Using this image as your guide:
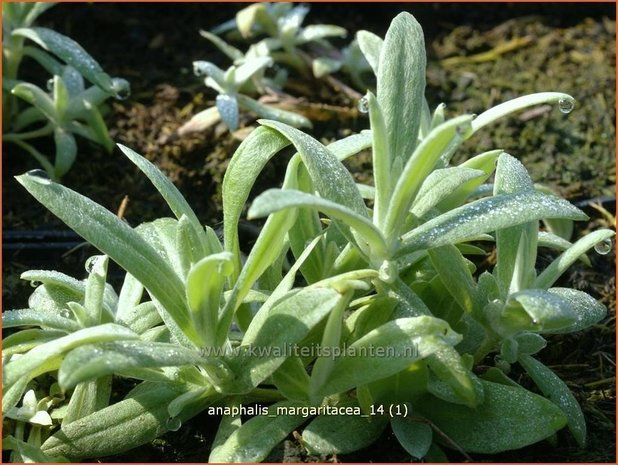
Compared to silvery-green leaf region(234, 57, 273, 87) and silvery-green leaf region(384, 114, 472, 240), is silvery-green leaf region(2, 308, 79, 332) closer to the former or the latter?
silvery-green leaf region(384, 114, 472, 240)

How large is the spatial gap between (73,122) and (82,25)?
75 cm

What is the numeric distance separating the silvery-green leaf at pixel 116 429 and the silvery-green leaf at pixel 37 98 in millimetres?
1149

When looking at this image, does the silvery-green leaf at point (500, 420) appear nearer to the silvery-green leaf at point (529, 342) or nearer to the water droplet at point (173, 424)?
the silvery-green leaf at point (529, 342)

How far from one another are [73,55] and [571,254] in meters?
1.56

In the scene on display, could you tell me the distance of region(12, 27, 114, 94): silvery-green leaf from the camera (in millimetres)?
2373

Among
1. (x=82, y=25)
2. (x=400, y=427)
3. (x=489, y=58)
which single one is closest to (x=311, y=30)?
(x=489, y=58)

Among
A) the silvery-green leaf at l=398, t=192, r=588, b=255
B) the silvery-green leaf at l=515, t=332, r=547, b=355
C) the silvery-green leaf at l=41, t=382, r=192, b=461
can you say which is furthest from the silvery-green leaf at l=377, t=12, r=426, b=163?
the silvery-green leaf at l=41, t=382, r=192, b=461

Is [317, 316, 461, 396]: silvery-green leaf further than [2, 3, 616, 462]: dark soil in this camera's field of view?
No

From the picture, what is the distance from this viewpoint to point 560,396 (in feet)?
5.26

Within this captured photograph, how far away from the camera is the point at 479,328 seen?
5.56ft

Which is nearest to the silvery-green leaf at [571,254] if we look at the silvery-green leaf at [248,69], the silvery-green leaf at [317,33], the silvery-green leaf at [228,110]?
the silvery-green leaf at [228,110]

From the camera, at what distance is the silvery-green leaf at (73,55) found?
2.37m

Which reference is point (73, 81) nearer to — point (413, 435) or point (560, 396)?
point (413, 435)

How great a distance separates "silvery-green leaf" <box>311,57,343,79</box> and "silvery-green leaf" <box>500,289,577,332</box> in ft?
4.82
